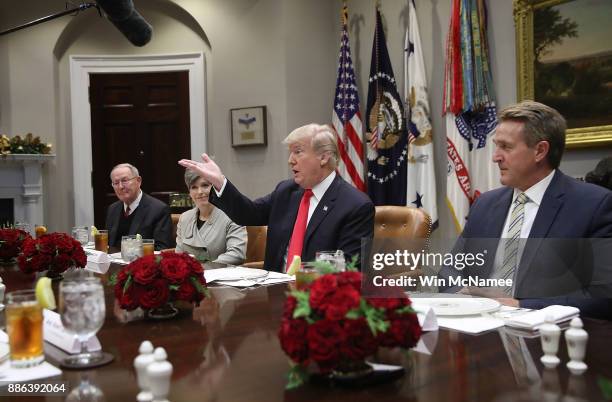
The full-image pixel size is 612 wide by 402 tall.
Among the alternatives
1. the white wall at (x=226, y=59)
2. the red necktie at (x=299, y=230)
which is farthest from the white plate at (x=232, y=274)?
the white wall at (x=226, y=59)

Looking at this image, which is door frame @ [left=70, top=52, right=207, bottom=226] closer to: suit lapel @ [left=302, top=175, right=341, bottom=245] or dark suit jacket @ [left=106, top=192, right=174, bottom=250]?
dark suit jacket @ [left=106, top=192, right=174, bottom=250]

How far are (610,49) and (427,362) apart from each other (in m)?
3.51

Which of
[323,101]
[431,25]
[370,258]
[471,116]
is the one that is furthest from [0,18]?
[370,258]

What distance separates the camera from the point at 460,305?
161 centimetres

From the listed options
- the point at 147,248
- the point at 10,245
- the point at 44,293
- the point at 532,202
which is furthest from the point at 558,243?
the point at 10,245

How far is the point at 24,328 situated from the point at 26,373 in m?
0.10

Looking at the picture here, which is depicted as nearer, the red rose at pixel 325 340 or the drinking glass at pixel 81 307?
the red rose at pixel 325 340

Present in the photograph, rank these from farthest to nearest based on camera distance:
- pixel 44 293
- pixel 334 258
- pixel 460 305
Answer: pixel 334 258
pixel 460 305
pixel 44 293

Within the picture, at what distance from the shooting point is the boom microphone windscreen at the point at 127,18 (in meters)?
4.07

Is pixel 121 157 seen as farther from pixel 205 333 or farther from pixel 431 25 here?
pixel 205 333

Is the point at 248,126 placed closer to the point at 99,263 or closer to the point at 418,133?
the point at 418,133

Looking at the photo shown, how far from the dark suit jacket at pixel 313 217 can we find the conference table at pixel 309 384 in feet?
4.29

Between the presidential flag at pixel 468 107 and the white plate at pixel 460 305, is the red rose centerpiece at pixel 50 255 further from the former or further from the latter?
the presidential flag at pixel 468 107

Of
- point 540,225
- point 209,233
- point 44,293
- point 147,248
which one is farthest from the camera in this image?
point 209,233
